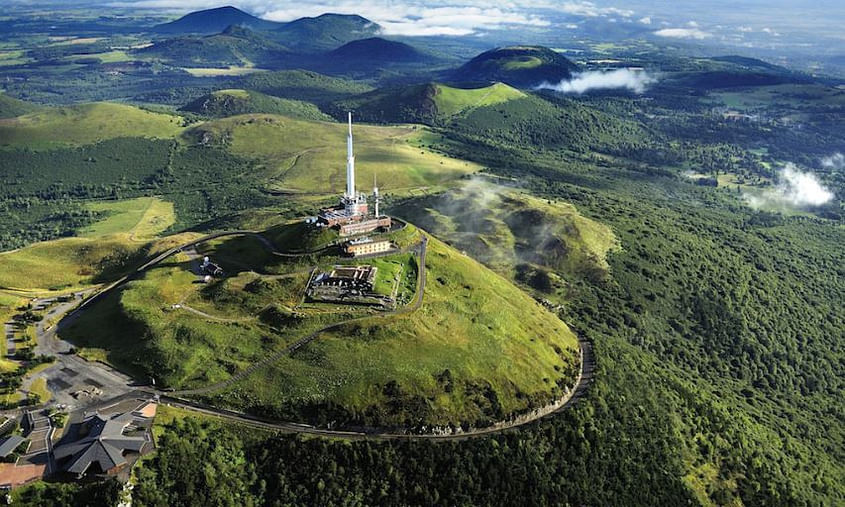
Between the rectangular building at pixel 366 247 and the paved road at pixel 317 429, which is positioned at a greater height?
the rectangular building at pixel 366 247

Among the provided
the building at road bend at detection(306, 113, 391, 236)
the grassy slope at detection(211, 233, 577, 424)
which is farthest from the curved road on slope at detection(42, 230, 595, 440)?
the building at road bend at detection(306, 113, 391, 236)

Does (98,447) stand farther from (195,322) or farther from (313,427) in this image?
(195,322)

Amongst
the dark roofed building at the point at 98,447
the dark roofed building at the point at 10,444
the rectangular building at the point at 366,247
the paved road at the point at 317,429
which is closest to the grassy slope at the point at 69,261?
the rectangular building at the point at 366,247

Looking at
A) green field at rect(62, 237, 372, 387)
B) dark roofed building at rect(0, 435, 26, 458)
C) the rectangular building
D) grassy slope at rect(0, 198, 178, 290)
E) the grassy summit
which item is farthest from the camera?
grassy slope at rect(0, 198, 178, 290)

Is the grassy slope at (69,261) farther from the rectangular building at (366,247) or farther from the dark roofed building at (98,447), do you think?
the dark roofed building at (98,447)

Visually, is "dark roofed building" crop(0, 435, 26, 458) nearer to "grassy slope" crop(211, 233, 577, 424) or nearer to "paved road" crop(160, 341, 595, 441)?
"paved road" crop(160, 341, 595, 441)

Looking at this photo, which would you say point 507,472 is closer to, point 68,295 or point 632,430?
point 632,430

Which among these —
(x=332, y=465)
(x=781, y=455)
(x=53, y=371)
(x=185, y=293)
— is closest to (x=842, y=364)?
(x=781, y=455)
